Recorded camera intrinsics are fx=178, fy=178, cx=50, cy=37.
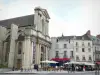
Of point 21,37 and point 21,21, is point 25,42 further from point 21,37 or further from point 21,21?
point 21,21

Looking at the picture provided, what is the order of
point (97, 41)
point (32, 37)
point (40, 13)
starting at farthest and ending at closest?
point (97, 41)
point (40, 13)
point (32, 37)

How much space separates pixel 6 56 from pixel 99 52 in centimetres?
2896

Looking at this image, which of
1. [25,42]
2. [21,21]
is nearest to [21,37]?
[25,42]

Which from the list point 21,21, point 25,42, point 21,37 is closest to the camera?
point 25,42

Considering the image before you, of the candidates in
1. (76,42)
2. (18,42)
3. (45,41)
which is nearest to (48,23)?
(45,41)

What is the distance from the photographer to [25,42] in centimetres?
4241

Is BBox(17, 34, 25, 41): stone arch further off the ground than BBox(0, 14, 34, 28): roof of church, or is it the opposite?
BBox(0, 14, 34, 28): roof of church

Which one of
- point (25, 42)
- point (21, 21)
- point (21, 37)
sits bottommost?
point (25, 42)

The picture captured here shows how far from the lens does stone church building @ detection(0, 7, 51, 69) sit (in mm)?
42406

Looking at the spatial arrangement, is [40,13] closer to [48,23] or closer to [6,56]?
[48,23]

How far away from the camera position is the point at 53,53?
5475 centimetres

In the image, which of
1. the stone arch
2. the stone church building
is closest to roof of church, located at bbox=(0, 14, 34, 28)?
the stone church building

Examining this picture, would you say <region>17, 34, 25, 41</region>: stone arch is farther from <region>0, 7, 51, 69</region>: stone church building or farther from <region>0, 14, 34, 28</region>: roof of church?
<region>0, 14, 34, 28</region>: roof of church

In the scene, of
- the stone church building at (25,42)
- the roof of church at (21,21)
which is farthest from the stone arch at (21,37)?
the roof of church at (21,21)
